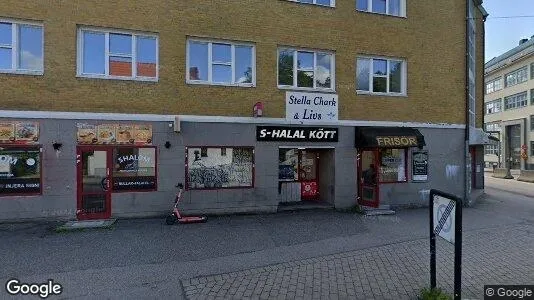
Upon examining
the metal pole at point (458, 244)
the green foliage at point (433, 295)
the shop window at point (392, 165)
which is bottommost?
the green foliage at point (433, 295)

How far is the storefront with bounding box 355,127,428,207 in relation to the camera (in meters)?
11.2

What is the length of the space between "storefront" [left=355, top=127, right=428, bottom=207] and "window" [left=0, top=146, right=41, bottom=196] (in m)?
9.84

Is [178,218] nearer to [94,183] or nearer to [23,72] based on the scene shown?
[94,183]

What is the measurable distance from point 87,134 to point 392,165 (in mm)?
10142

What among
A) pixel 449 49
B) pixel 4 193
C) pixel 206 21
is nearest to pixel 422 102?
pixel 449 49

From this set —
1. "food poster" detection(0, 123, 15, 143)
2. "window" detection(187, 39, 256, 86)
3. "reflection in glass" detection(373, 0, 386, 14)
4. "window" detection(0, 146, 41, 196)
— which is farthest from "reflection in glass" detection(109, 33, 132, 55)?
"reflection in glass" detection(373, 0, 386, 14)

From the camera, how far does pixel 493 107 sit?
48125mm

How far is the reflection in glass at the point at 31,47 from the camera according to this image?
30.2ft

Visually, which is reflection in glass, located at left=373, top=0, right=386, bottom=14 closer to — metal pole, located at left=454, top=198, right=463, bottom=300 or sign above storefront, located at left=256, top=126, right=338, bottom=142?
sign above storefront, located at left=256, top=126, right=338, bottom=142

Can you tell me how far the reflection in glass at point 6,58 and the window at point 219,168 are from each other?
5270mm

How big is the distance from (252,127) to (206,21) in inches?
140

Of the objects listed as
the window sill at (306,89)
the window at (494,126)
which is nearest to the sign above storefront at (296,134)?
the window sill at (306,89)

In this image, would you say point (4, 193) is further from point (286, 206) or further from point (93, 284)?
point (286, 206)

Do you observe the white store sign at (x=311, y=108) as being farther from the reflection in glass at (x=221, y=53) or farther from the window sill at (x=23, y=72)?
the window sill at (x=23, y=72)
